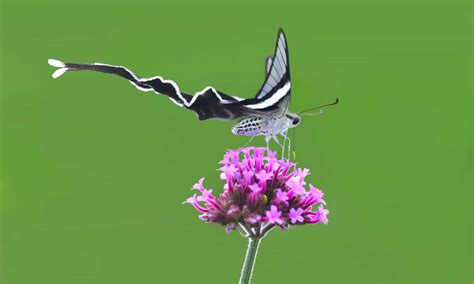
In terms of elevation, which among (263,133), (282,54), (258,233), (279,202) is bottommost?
(258,233)

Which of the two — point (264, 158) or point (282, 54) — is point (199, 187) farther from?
point (282, 54)

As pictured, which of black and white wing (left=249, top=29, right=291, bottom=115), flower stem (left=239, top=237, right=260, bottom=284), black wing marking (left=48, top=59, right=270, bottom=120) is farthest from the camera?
black and white wing (left=249, top=29, right=291, bottom=115)

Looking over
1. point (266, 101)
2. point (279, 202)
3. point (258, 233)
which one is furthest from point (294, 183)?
point (266, 101)

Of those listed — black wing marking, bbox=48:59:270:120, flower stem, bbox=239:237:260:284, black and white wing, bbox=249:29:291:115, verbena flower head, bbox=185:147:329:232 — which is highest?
black and white wing, bbox=249:29:291:115

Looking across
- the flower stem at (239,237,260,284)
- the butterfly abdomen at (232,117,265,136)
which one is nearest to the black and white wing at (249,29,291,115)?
the butterfly abdomen at (232,117,265,136)

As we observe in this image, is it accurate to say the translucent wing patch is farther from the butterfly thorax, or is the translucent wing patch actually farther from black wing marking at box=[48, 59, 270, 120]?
black wing marking at box=[48, 59, 270, 120]

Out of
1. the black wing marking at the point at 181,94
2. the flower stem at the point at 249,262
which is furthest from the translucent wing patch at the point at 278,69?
the flower stem at the point at 249,262

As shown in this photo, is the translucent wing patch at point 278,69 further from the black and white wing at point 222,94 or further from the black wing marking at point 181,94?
the black wing marking at point 181,94
